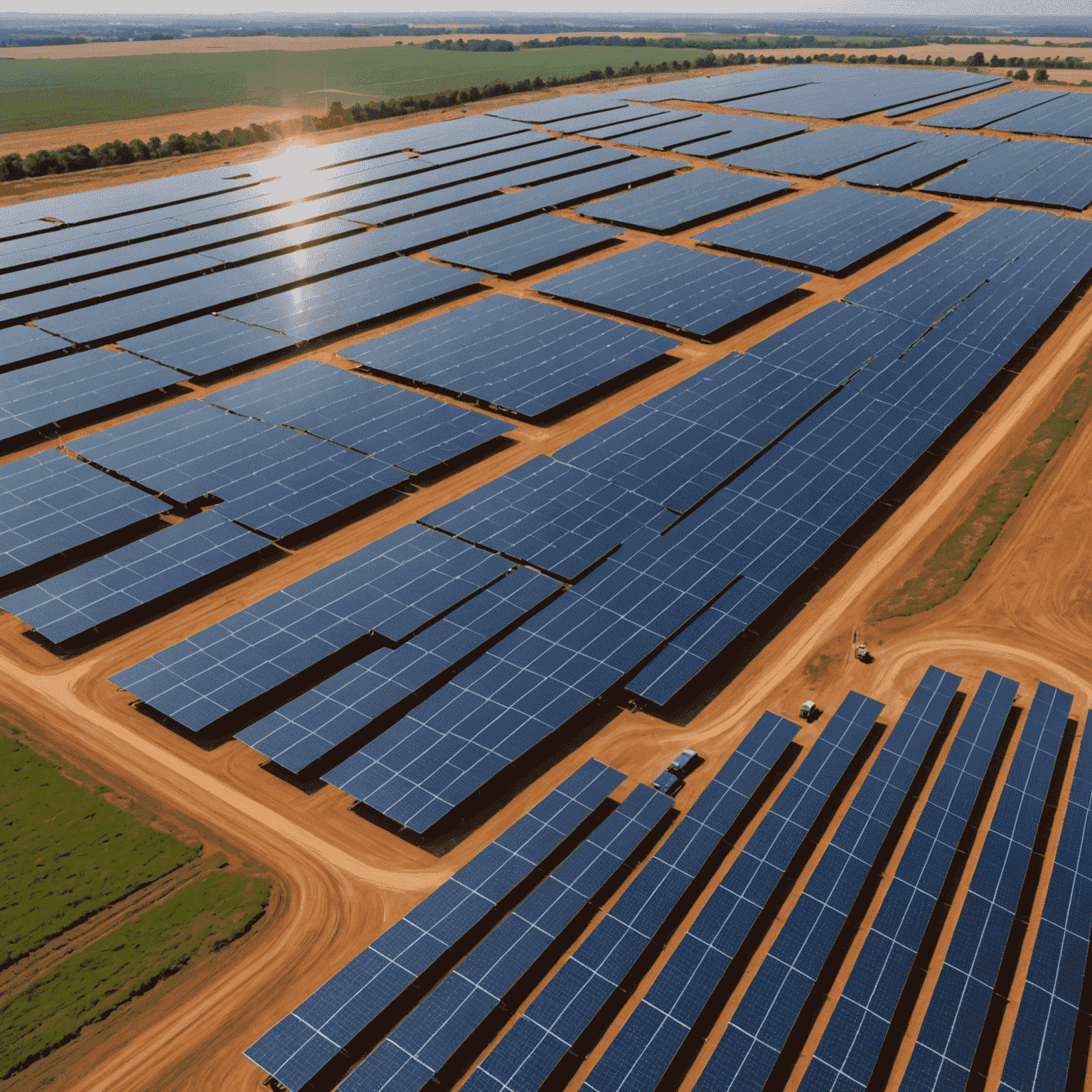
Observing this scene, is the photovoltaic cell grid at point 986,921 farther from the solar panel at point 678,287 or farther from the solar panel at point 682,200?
the solar panel at point 682,200

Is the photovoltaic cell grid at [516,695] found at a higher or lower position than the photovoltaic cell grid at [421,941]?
higher

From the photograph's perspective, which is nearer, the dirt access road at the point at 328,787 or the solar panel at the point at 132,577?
the dirt access road at the point at 328,787

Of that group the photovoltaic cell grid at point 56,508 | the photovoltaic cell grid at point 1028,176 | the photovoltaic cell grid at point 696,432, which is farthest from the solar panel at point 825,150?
the photovoltaic cell grid at point 56,508

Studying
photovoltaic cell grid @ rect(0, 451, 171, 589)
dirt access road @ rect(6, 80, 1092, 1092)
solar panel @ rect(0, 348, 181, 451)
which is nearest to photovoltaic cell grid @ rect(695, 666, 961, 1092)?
dirt access road @ rect(6, 80, 1092, 1092)

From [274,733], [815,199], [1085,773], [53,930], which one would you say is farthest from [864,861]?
[815,199]

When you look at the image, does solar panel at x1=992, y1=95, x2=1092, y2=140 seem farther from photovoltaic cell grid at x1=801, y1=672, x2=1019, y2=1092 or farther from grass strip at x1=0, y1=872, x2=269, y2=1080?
grass strip at x1=0, y1=872, x2=269, y2=1080
